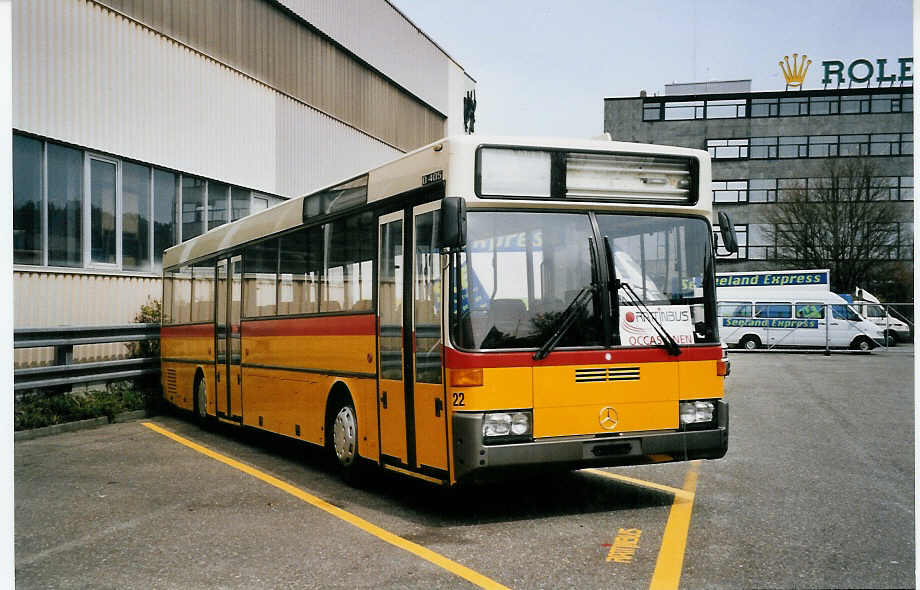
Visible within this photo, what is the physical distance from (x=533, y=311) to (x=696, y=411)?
164 cm

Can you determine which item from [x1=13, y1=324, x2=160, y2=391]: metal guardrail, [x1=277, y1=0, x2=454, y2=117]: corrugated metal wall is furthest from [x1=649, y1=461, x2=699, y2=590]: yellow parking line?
[x1=277, y1=0, x2=454, y2=117]: corrugated metal wall

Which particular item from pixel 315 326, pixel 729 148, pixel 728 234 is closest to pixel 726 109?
pixel 729 148

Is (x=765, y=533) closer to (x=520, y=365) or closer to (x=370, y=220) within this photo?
(x=520, y=365)

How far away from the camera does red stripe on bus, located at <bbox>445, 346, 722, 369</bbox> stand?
6793 mm

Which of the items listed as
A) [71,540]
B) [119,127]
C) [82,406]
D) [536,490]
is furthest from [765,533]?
[119,127]

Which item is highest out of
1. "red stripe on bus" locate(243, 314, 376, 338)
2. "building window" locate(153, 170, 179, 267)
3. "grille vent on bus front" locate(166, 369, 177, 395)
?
"building window" locate(153, 170, 179, 267)

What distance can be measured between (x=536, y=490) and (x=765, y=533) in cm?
239

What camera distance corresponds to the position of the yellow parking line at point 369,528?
5484mm

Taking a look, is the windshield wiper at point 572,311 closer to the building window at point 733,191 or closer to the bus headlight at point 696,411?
the bus headlight at point 696,411

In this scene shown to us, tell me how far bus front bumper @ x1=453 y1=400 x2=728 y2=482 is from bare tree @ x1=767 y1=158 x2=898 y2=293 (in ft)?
81.4

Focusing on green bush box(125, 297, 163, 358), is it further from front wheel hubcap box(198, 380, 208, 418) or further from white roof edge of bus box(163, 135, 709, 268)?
white roof edge of bus box(163, 135, 709, 268)

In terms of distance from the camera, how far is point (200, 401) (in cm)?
1384

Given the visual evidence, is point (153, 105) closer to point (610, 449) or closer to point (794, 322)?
point (610, 449)

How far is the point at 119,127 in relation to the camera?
16.9 metres
